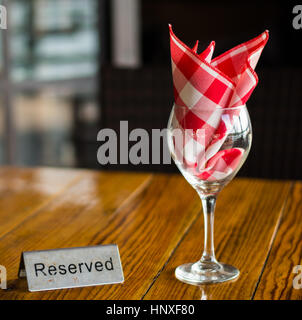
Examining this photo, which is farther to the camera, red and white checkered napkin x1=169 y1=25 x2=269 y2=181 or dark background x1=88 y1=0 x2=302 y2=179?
dark background x1=88 y1=0 x2=302 y2=179

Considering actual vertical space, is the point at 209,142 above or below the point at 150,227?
above

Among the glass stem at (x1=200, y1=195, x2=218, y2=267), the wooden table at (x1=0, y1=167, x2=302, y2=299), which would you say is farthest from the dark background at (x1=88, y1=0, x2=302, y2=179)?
the glass stem at (x1=200, y1=195, x2=218, y2=267)

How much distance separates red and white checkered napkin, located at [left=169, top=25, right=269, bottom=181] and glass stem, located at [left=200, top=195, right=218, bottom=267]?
5 cm

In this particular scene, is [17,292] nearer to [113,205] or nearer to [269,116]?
[113,205]

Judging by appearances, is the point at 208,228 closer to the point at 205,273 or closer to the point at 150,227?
the point at 205,273

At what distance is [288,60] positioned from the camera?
289 cm

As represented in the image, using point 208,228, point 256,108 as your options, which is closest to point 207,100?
point 208,228

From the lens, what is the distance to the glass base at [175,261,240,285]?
708mm

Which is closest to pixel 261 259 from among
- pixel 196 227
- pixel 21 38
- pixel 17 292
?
pixel 196 227

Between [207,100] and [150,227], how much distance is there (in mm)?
318

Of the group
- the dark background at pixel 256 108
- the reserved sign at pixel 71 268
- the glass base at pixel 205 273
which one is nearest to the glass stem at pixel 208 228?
the glass base at pixel 205 273

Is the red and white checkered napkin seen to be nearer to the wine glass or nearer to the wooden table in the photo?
the wine glass

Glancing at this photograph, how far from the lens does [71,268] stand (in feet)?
2.33

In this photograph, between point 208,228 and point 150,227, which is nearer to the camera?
point 208,228
